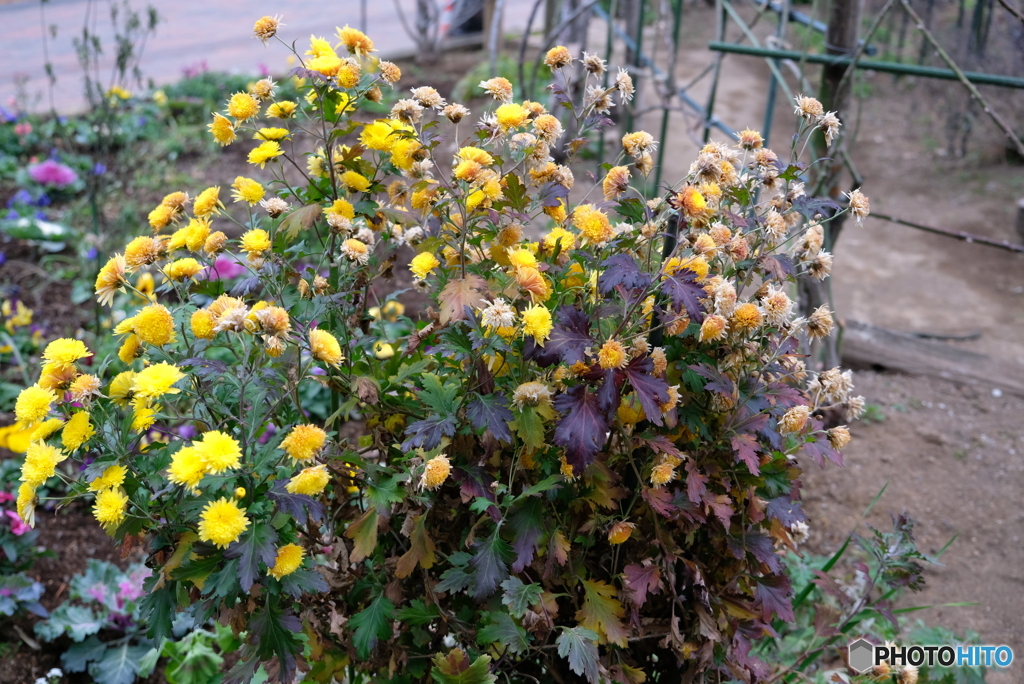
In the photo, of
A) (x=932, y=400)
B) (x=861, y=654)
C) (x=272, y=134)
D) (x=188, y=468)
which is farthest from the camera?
(x=932, y=400)

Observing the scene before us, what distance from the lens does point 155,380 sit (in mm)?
1255

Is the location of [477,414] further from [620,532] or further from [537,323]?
[620,532]

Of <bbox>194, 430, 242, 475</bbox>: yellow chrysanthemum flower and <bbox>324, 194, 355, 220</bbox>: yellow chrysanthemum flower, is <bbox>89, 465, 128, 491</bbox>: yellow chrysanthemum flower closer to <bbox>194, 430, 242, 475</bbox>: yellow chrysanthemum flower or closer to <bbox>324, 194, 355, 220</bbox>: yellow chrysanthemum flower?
<bbox>194, 430, 242, 475</bbox>: yellow chrysanthemum flower

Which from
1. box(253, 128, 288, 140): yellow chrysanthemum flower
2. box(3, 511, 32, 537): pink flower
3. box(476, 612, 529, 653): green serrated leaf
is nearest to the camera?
Answer: box(476, 612, 529, 653): green serrated leaf

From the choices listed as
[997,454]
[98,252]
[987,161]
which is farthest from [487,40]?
[997,454]

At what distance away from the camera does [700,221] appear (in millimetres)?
1488

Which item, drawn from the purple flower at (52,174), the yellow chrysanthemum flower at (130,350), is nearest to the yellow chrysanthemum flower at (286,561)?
the yellow chrysanthemum flower at (130,350)

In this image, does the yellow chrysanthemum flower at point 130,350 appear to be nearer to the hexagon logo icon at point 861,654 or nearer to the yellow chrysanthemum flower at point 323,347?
the yellow chrysanthemum flower at point 323,347

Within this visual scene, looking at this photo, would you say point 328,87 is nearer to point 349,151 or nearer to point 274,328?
point 349,151

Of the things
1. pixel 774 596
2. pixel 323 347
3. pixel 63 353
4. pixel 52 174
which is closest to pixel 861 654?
pixel 774 596

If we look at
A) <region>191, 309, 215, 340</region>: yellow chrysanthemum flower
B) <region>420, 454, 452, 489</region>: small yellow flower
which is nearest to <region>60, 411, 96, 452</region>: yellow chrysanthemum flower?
<region>191, 309, 215, 340</region>: yellow chrysanthemum flower

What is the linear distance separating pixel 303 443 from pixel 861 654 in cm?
160

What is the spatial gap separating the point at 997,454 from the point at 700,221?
96.6 inches

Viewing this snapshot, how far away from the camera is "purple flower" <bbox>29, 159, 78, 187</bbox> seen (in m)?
4.66
